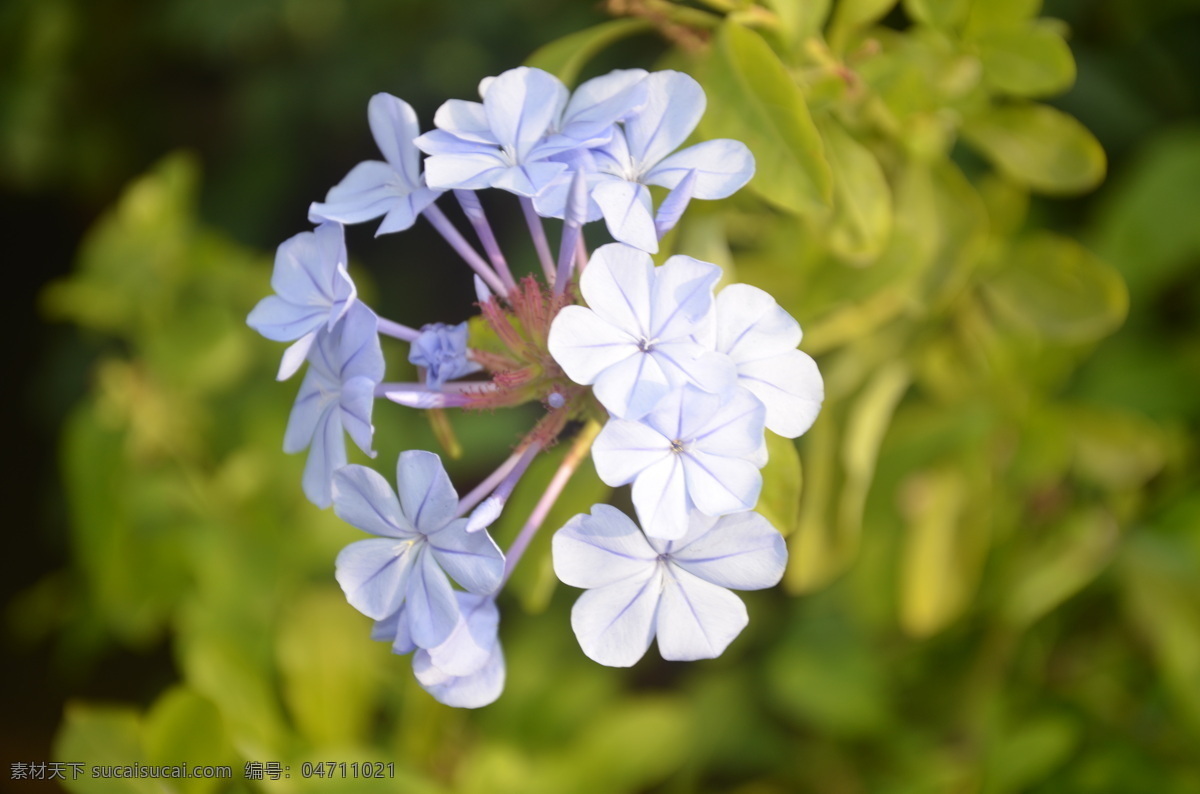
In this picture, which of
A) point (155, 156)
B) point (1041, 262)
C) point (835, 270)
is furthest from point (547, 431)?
point (155, 156)

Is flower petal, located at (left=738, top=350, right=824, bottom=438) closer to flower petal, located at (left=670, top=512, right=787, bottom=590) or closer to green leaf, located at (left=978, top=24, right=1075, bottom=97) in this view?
flower petal, located at (left=670, top=512, right=787, bottom=590)

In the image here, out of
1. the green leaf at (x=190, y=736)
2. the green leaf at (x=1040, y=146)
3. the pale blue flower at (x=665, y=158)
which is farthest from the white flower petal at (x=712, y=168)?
the green leaf at (x=190, y=736)

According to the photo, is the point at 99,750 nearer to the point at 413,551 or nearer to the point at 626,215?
the point at 413,551

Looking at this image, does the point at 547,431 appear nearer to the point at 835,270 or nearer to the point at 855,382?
the point at 835,270

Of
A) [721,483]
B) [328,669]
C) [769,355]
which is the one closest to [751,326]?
[769,355]

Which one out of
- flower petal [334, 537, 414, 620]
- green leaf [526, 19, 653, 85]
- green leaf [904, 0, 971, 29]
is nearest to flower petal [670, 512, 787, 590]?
flower petal [334, 537, 414, 620]

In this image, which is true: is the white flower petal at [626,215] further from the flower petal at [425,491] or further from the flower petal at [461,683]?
the flower petal at [461,683]
